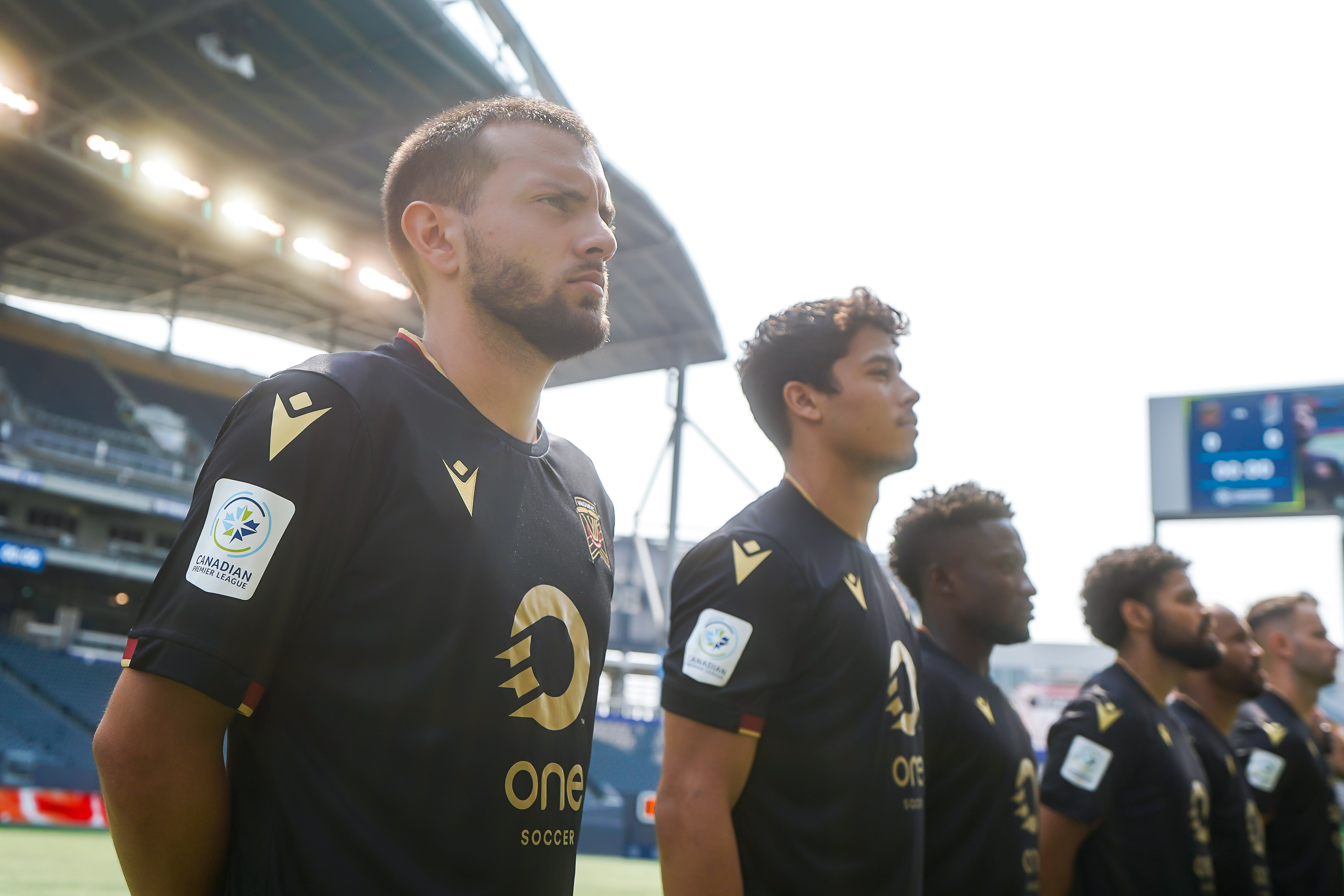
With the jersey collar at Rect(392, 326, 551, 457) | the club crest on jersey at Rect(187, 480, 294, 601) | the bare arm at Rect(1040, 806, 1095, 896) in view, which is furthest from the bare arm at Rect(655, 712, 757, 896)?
the bare arm at Rect(1040, 806, 1095, 896)

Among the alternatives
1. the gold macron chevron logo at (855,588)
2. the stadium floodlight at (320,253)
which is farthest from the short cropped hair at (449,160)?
the stadium floodlight at (320,253)

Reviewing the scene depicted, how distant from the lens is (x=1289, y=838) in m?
5.31

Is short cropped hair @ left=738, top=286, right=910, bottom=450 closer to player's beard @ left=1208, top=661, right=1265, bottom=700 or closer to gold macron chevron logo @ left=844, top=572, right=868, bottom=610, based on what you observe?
gold macron chevron logo @ left=844, top=572, right=868, bottom=610

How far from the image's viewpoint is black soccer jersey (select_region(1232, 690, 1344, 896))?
5164mm

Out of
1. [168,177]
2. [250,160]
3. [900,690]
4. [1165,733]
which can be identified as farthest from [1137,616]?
[168,177]

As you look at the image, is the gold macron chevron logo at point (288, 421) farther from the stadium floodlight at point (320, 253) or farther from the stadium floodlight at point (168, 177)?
the stadium floodlight at point (320, 253)

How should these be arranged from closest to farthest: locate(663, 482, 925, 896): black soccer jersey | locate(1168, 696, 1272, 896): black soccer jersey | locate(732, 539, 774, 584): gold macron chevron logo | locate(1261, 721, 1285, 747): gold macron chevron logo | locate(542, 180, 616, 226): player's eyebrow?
locate(542, 180, 616, 226): player's eyebrow < locate(663, 482, 925, 896): black soccer jersey < locate(732, 539, 774, 584): gold macron chevron logo < locate(1168, 696, 1272, 896): black soccer jersey < locate(1261, 721, 1285, 747): gold macron chevron logo

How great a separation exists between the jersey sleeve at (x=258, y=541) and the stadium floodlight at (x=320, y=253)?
68.3ft

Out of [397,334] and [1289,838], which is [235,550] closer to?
[397,334]

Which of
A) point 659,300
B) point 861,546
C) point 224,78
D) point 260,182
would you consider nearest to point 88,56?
point 224,78

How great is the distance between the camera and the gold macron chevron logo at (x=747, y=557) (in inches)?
91.4

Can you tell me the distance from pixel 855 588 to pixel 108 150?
777 inches

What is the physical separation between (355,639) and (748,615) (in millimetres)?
1100

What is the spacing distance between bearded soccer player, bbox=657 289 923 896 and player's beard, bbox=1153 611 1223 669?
2234mm
